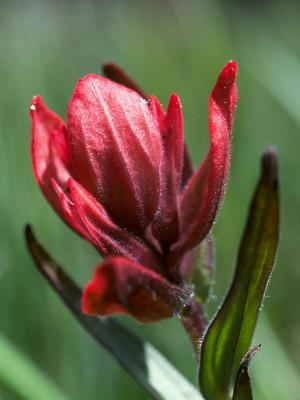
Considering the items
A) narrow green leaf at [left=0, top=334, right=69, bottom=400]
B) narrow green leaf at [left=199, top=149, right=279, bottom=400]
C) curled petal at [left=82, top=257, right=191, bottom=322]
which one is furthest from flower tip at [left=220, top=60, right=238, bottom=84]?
narrow green leaf at [left=0, top=334, right=69, bottom=400]

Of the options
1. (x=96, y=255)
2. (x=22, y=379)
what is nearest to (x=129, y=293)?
(x=22, y=379)

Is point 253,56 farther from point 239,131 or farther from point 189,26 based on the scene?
point 189,26

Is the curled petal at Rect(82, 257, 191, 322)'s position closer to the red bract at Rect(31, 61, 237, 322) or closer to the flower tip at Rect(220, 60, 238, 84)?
the red bract at Rect(31, 61, 237, 322)

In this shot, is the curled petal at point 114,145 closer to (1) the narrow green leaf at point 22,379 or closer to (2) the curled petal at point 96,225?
(2) the curled petal at point 96,225

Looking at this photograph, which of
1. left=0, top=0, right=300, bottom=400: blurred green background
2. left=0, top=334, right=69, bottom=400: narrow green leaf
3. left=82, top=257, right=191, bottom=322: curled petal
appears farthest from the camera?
left=0, top=0, right=300, bottom=400: blurred green background

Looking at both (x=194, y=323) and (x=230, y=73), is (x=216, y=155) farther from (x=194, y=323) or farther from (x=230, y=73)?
(x=194, y=323)

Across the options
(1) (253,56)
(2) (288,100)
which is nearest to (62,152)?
(2) (288,100)

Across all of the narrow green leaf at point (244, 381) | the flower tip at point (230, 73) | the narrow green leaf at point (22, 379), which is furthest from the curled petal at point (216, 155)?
the narrow green leaf at point (22, 379)
